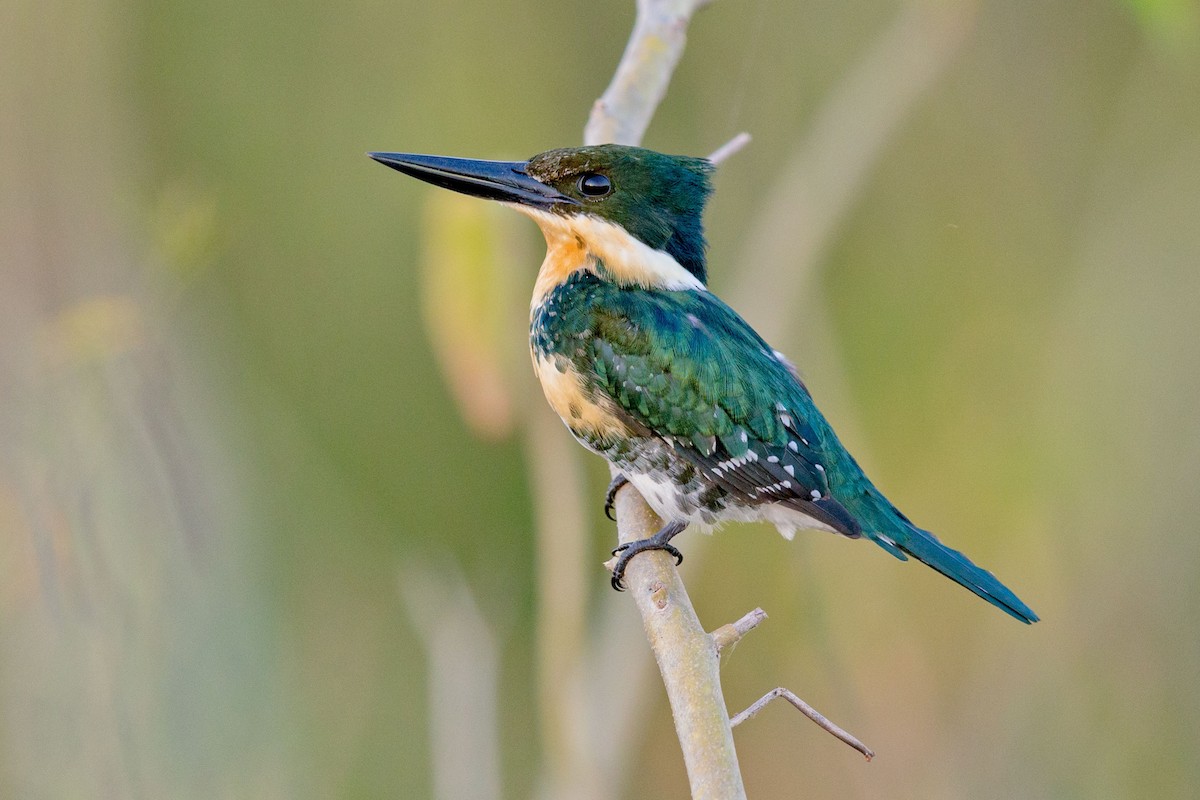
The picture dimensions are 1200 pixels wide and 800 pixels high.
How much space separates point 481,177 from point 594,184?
18cm

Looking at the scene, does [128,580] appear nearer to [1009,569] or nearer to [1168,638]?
[1009,569]

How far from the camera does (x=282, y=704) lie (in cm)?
206

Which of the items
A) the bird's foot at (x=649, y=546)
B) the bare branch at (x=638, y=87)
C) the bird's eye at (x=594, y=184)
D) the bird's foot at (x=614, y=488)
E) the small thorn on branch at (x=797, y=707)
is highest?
the bare branch at (x=638, y=87)

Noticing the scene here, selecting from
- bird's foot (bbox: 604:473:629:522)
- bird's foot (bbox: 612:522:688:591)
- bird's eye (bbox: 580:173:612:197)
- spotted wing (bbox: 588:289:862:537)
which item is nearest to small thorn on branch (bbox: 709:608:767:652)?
bird's foot (bbox: 612:522:688:591)

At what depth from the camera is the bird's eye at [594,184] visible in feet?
6.38

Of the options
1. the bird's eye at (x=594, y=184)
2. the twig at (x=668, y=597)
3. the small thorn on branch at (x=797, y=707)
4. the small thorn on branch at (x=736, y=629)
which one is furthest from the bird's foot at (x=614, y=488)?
the small thorn on branch at (x=797, y=707)

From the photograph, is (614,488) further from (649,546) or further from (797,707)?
(797,707)

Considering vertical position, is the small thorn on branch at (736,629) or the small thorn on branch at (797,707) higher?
the small thorn on branch at (736,629)

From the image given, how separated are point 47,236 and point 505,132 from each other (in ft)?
3.23

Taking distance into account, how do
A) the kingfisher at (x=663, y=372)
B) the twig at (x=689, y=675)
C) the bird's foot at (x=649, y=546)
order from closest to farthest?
the twig at (x=689, y=675) < the bird's foot at (x=649, y=546) < the kingfisher at (x=663, y=372)

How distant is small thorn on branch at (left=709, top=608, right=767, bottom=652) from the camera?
133 cm

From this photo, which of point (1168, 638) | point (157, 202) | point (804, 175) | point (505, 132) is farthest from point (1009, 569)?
point (157, 202)

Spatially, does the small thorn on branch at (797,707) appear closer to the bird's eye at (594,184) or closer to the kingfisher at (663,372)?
the kingfisher at (663,372)

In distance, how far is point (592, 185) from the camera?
1.94m
